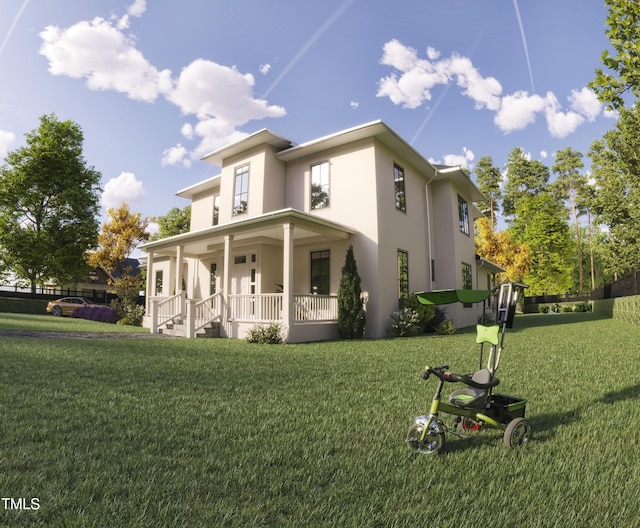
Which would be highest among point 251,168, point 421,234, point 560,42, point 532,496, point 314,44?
point 314,44

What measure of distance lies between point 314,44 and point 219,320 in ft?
33.7

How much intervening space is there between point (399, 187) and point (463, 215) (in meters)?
5.99

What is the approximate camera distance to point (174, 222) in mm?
37031

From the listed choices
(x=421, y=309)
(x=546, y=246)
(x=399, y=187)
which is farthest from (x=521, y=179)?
(x=421, y=309)

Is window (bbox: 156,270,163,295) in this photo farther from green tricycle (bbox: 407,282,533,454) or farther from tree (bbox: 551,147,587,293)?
tree (bbox: 551,147,587,293)

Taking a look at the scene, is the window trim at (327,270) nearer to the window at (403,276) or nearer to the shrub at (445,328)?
the window at (403,276)

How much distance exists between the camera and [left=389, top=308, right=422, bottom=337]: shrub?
13414 mm

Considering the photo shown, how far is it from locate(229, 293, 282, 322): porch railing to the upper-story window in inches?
175

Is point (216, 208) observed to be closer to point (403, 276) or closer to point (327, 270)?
point (327, 270)

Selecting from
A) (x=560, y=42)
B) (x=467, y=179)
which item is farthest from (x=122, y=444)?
(x=467, y=179)

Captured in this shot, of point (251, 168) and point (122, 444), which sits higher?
point (251, 168)

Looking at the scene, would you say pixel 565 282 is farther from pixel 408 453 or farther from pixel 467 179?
pixel 408 453

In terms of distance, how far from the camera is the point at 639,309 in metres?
15.8

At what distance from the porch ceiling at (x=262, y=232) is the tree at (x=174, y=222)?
66.0 feet
